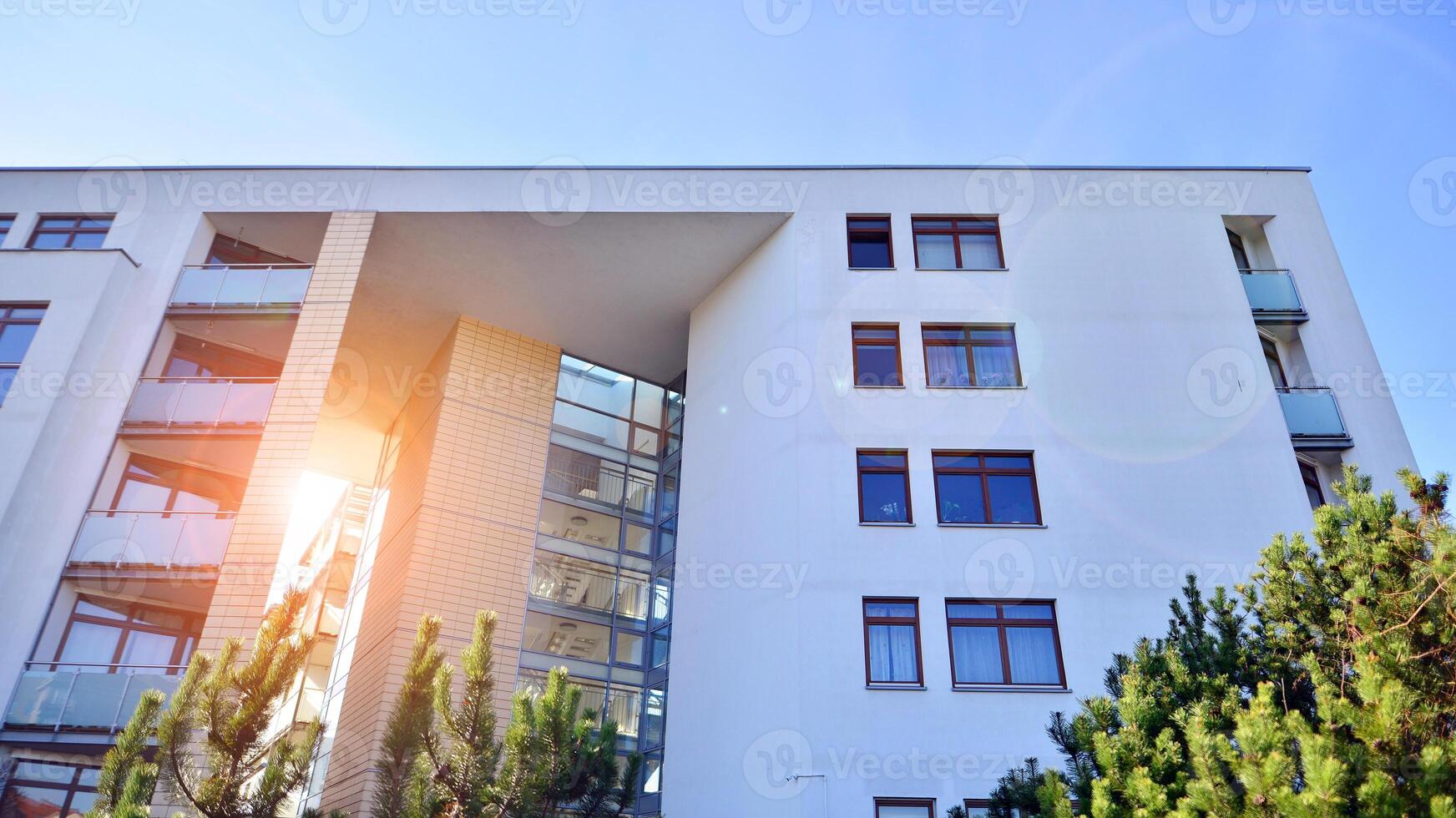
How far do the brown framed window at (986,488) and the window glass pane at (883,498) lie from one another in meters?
0.55

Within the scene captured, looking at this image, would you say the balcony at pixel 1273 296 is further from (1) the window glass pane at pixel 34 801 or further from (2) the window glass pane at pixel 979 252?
(1) the window glass pane at pixel 34 801

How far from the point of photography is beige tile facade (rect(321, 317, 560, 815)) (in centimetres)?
1786

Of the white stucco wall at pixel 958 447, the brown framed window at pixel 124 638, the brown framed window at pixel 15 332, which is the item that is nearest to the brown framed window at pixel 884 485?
the white stucco wall at pixel 958 447

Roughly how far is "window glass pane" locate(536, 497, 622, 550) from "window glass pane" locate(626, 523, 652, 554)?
0.31 metres

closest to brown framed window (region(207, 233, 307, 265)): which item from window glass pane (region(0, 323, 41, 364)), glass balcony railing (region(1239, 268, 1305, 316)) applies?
window glass pane (region(0, 323, 41, 364))

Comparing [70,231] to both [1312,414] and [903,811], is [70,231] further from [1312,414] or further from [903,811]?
[1312,414]

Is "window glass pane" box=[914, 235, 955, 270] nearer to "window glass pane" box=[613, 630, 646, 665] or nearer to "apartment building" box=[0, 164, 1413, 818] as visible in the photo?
"apartment building" box=[0, 164, 1413, 818]

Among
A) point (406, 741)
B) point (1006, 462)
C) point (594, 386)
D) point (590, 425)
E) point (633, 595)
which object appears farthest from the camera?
point (594, 386)

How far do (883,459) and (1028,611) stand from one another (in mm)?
3246

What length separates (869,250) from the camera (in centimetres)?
1761

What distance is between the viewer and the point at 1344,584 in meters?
7.26

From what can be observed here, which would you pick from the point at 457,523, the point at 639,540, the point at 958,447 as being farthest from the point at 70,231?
the point at 958,447

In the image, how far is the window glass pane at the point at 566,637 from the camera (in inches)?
747

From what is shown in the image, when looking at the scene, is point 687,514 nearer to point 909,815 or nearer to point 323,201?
point 909,815
